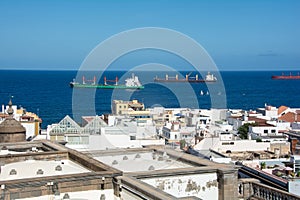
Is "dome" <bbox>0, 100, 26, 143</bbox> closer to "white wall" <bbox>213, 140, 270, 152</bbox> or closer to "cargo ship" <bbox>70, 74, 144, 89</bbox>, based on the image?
"white wall" <bbox>213, 140, 270, 152</bbox>

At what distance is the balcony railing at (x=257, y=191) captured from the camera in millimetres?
11398

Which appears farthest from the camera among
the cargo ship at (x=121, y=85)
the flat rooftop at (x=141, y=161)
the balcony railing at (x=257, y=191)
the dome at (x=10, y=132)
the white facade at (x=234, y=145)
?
the cargo ship at (x=121, y=85)

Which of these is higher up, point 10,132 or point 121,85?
point 121,85

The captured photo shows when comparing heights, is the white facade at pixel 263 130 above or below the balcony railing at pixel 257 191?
above

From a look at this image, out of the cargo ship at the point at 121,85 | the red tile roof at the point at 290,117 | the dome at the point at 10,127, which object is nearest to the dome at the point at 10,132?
the dome at the point at 10,127

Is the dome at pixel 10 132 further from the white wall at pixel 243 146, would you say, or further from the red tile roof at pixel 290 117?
the red tile roof at pixel 290 117

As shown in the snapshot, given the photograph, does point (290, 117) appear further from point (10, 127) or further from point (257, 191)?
point (257, 191)

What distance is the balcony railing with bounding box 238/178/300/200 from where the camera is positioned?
11.4 meters

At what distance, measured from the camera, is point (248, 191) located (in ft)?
38.5

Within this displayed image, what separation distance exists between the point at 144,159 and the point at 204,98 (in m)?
101

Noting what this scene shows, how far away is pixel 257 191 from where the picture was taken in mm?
11641

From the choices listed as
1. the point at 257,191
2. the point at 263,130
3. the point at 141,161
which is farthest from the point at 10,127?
Answer: the point at 263,130

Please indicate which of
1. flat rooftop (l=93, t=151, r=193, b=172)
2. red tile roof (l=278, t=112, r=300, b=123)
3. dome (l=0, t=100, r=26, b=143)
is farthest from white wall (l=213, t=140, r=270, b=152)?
flat rooftop (l=93, t=151, r=193, b=172)

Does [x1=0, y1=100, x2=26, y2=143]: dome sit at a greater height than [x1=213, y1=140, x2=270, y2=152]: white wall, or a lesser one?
greater
